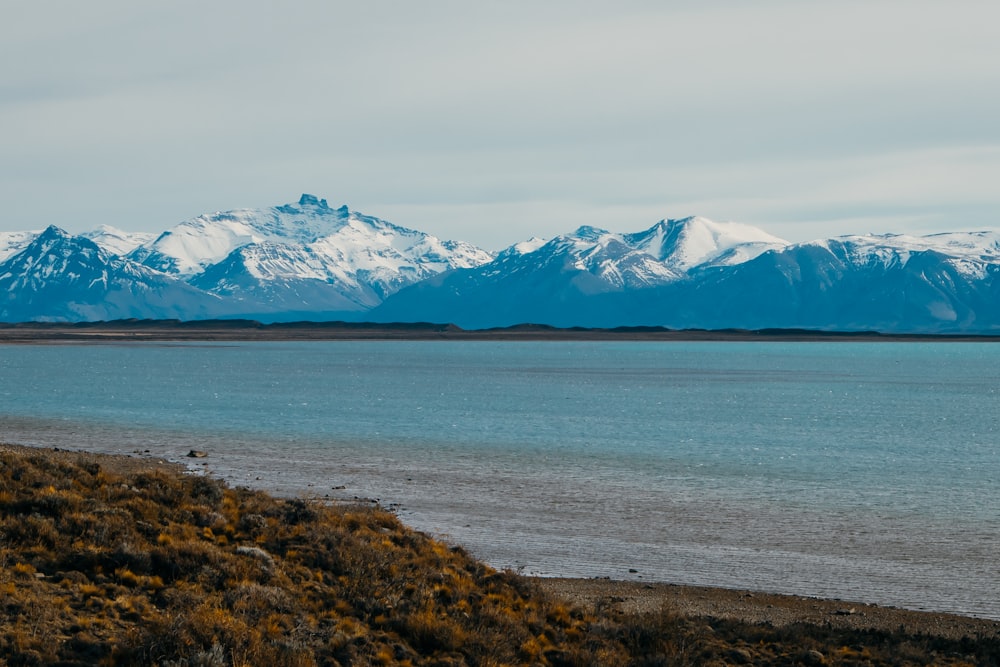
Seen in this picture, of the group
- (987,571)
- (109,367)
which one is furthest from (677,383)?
(987,571)

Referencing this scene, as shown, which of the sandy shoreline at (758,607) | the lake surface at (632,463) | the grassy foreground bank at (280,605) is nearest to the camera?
the grassy foreground bank at (280,605)

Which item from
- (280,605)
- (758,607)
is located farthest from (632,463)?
(280,605)

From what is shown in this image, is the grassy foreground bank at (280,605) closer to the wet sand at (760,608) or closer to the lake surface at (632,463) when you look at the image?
the wet sand at (760,608)

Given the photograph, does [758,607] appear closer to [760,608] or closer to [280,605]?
[760,608]

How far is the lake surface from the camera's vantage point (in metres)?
26.8

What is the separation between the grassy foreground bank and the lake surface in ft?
17.1

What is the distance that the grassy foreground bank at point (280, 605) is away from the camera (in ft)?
49.9

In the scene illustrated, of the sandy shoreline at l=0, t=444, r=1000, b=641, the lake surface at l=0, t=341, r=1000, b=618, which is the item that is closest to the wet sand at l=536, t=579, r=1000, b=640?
the sandy shoreline at l=0, t=444, r=1000, b=641

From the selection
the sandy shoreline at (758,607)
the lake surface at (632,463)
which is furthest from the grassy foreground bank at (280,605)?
the lake surface at (632,463)

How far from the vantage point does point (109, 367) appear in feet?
442

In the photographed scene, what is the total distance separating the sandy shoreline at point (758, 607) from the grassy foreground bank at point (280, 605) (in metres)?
0.96

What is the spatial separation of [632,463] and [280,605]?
3013cm

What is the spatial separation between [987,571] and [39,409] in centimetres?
6066

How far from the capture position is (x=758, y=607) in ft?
71.8
